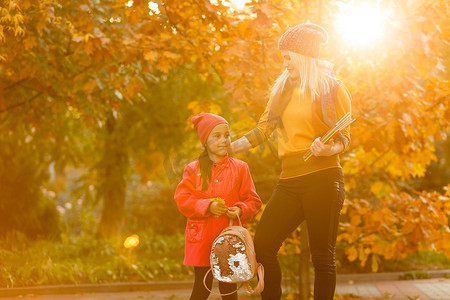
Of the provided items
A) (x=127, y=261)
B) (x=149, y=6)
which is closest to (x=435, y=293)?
(x=127, y=261)

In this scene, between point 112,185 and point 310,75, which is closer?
point 310,75

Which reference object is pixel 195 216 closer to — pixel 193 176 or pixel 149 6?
pixel 193 176

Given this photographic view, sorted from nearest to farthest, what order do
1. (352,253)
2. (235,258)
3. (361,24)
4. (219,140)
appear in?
(235,258), (219,140), (361,24), (352,253)

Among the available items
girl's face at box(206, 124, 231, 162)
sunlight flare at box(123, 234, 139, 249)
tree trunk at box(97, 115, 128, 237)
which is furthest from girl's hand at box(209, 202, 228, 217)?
tree trunk at box(97, 115, 128, 237)

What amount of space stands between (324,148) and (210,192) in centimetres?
89

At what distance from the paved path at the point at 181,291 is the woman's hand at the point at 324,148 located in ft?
12.0

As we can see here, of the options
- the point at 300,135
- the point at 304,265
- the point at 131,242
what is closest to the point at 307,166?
the point at 300,135

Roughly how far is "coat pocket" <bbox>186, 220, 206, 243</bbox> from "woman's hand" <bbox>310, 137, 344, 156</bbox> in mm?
942

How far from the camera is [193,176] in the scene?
12.9 ft

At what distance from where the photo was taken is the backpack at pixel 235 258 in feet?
11.7

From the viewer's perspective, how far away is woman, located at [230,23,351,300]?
140 inches

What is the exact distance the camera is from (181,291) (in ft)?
25.9

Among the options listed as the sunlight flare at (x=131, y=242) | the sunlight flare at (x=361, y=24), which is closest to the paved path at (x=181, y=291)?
the sunlight flare at (x=131, y=242)

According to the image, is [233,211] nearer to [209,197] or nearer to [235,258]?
[209,197]
